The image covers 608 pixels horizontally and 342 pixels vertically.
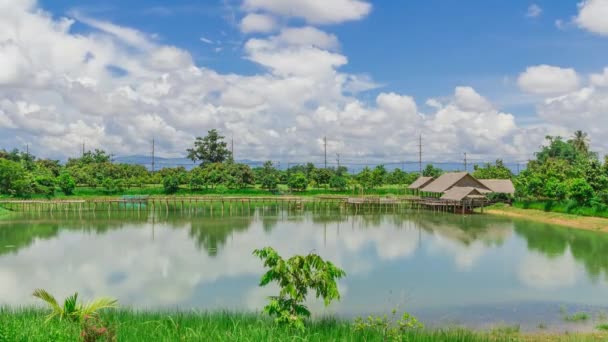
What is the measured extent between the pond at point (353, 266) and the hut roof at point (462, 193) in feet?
19.5

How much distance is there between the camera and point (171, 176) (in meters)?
43.6

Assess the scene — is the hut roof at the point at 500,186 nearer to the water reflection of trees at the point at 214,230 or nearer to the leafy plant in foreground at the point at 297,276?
the water reflection of trees at the point at 214,230

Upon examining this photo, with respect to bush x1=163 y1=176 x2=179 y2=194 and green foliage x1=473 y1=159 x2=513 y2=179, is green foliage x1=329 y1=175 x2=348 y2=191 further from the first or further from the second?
bush x1=163 y1=176 x2=179 y2=194

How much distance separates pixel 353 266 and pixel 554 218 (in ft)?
56.1

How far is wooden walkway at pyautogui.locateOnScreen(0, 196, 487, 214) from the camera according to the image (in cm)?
3384

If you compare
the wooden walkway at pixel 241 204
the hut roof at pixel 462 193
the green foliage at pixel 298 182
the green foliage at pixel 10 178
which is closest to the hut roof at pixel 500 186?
the hut roof at pixel 462 193

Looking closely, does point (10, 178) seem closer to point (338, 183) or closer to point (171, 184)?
point (171, 184)

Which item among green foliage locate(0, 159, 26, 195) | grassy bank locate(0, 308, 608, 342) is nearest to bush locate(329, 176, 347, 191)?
green foliage locate(0, 159, 26, 195)

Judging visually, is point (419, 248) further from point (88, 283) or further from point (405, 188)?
point (405, 188)

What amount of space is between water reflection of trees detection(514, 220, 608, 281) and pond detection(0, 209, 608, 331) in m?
0.04

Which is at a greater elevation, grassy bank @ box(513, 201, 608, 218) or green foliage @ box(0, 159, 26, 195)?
green foliage @ box(0, 159, 26, 195)

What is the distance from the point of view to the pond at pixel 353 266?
9909mm

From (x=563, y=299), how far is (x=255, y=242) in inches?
456

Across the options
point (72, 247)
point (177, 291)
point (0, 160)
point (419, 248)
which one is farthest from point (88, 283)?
point (0, 160)
